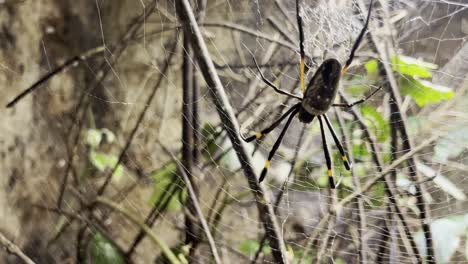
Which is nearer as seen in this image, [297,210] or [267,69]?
[267,69]

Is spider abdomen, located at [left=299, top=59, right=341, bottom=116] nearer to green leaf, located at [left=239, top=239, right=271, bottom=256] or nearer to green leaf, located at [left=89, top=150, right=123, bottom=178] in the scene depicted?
green leaf, located at [left=239, top=239, right=271, bottom=256]

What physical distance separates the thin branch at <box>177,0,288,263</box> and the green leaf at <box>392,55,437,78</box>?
0.32 m

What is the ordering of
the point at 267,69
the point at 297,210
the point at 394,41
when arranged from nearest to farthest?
the point at 394,41 < the point at 267,69 < the point at 297,210

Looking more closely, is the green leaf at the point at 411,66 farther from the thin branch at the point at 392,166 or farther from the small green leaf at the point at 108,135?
the small green leaf at the point at 108,135

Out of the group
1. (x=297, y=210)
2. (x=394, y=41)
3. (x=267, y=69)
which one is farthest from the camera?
(x=297, y=210)

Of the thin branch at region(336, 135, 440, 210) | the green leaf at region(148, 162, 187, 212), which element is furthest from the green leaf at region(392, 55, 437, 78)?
the green leaf at region(148, 162, 187, 212)

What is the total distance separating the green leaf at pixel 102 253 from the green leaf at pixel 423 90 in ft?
2.16

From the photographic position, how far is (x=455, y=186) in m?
0.80

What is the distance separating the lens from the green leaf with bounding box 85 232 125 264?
86 centimetres

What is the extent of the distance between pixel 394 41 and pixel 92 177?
0.72 m

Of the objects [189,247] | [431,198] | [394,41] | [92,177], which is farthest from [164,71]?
[431,198]

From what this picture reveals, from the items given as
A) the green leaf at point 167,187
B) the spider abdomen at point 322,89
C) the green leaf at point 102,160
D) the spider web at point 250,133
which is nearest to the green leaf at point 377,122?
the spider web at point 250,133

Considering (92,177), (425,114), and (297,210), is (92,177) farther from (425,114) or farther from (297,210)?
(425,114)

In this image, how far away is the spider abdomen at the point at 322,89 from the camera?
593 millimetres
